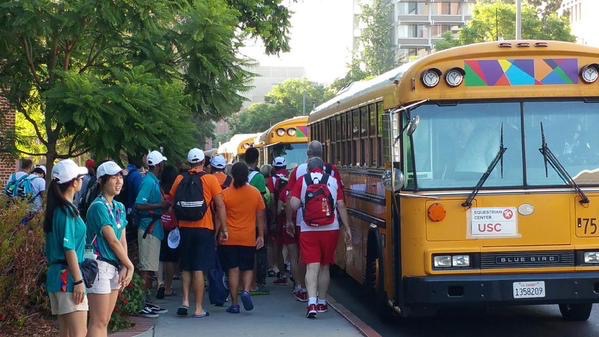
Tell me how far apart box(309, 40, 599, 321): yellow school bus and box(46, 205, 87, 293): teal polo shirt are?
3314mm

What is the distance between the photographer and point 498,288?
823 centimetres

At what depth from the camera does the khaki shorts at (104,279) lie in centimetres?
669

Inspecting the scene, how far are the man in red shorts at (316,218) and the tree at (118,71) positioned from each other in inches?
83.9

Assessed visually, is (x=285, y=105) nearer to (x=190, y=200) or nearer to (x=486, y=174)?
(x=190, y=200)

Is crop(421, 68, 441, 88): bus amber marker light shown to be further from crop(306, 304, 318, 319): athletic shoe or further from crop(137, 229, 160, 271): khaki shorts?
crop(137, 229, 160, 271): khaki shorts

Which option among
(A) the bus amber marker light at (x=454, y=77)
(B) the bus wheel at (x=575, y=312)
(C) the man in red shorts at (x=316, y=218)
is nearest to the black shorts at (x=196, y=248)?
(C) the man in red shorts at (x=316, y=218)

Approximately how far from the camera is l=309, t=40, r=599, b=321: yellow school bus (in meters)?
8.25

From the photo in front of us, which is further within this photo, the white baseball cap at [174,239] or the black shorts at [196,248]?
the white baseball cap at [174,239]

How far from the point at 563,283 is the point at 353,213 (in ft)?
12.8

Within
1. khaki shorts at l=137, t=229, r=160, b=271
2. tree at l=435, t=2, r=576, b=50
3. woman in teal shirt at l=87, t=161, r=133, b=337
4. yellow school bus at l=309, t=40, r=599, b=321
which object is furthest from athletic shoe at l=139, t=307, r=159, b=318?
tree at l=435, t=2, r=576, b=50

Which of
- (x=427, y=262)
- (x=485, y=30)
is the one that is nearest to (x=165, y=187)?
(x=427, y=262)

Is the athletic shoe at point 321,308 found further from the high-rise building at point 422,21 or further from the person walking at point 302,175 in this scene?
the high-rise building at point 422,21

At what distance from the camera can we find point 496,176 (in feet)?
27.4

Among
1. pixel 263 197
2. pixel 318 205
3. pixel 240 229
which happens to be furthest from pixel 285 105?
pixel 318 205
